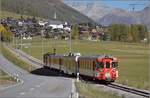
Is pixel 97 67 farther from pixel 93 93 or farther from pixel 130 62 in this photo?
pixel 130 62

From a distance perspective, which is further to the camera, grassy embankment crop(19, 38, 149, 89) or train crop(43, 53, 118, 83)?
grassy embankment crop(19, 38, 149, 89)

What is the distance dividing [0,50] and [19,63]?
154 feet

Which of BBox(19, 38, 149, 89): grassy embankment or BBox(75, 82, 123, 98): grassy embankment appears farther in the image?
BBox(19, 38, 149, 89): grassy embankment

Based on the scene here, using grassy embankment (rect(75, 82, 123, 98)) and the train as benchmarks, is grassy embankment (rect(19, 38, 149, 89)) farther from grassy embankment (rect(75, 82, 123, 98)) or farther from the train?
grassy embankment (rect(75, 82, 123, 98))

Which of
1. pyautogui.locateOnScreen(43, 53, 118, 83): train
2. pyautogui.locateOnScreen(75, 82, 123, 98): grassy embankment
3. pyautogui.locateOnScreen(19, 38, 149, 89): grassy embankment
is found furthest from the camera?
pyautogui.locateOnScreen(19, 38, 149, 89): grassy embankment

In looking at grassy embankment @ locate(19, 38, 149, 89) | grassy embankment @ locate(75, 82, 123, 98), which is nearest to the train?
grassy embankment @ locate(19, 38, 149, 89)

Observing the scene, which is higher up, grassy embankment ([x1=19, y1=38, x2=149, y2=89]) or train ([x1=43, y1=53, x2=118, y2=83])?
train ([x1=43, y1=53, x2=118, y2=83])

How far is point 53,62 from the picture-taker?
90500 mm

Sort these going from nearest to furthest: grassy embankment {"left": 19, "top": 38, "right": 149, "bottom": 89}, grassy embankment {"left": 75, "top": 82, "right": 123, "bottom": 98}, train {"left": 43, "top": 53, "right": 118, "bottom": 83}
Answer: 1. grassy embankment {"left": 75, "top": 82, "right": 123, "bottom": 98}
2. train {"left": 43, "top": 53, "right": 118, "bottom": 83}
3. grassy embankment {"left": 19, "top": 38, "right": 149, "bottom": 89}

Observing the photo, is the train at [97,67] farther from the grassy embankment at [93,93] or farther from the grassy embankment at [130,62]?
the grassy embankment at [93,93]

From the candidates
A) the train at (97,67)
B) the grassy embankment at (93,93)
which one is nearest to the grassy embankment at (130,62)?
the train at (97,67)

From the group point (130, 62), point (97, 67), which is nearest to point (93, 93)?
point (97, 67)

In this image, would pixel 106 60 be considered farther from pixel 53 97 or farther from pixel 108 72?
pixel 53 97

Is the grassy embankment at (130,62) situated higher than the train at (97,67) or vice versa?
the train at (97,67)
